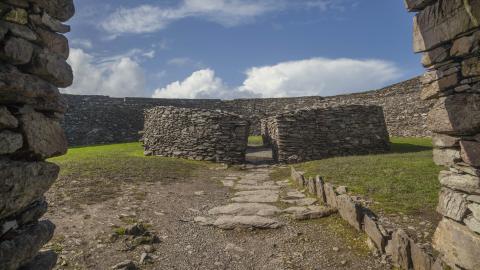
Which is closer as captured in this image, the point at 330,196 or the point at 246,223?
the point at 246,223

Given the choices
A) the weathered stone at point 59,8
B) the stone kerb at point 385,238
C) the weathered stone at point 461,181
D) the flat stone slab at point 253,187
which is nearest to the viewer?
the weathered stone at point 59,8

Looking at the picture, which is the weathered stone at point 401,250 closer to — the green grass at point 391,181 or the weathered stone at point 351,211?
the weathered stone at point 351,211

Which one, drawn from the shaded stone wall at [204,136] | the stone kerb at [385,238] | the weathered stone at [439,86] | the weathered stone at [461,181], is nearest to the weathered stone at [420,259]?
the stone kerb at [385,238]

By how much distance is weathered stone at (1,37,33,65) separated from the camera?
3413 mm

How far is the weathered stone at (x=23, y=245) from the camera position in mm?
3465

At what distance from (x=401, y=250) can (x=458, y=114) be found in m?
2.19

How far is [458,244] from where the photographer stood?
4.80 m

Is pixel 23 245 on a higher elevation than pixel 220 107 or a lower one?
lower

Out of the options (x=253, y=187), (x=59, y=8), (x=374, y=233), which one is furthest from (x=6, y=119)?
(x=253, y=187)

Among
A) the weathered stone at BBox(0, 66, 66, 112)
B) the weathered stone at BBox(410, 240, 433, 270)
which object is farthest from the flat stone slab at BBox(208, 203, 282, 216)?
the weathered stone at BBox(0, 66, 66, 112)

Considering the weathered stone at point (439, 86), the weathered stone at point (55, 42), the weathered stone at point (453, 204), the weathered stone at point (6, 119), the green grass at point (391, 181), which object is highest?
the weathered stone at point (55, 42)

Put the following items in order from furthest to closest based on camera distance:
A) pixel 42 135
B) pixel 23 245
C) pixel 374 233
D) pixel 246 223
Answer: pixel 246 223, pixel 374 233, pixel 42 135, pixel 23 245

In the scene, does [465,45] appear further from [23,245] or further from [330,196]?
[23,245]

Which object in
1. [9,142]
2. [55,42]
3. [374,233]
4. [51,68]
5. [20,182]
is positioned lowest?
[374,233]
